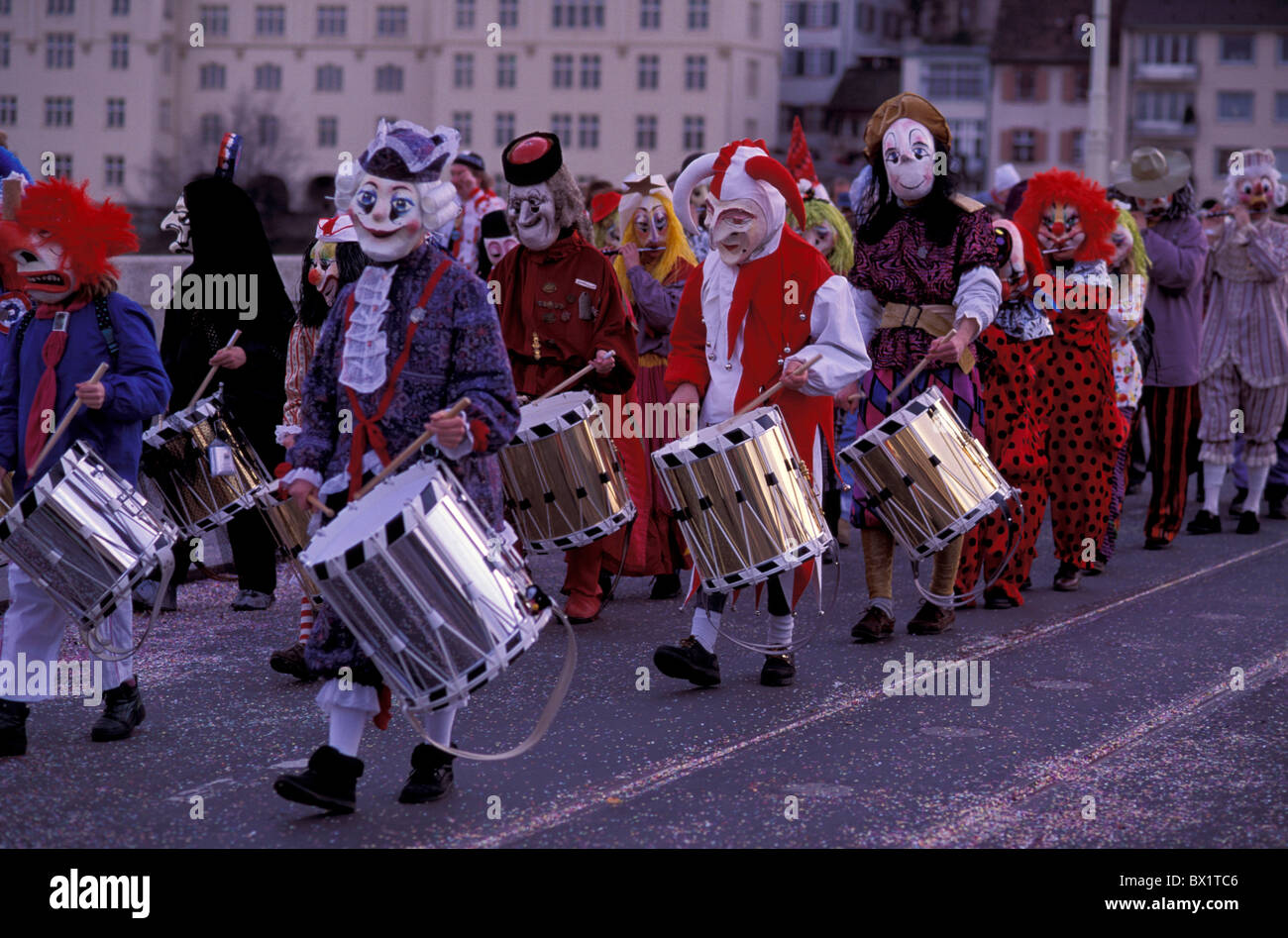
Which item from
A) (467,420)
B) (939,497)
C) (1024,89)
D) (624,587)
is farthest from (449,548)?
(1024,89)

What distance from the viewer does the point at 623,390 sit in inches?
319

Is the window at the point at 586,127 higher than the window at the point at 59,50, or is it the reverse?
the window at the point at 59,50

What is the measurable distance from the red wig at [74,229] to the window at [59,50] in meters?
91.5

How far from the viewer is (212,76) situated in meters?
91.2

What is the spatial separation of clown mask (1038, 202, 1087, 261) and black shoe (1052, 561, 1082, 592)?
1.50m

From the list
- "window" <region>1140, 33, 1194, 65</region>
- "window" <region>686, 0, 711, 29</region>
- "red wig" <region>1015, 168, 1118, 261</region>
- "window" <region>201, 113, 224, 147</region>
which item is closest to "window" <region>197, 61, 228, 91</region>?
"window" <region>201, 113, 224, 147</region>

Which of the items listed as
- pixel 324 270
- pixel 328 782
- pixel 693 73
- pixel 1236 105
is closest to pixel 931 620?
pixel 324 270

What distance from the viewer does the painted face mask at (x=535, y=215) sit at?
798cm

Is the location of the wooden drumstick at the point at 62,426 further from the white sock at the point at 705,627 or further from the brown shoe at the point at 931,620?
the brown shoe at the point at 931,620

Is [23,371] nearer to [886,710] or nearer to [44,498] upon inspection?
[44,498]

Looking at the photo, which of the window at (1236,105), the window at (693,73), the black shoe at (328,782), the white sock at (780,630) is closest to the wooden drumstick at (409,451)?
the black shoe at (328,782)

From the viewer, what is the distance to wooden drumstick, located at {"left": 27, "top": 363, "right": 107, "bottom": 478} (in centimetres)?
591

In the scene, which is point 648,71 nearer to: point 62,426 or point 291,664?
point 291,664

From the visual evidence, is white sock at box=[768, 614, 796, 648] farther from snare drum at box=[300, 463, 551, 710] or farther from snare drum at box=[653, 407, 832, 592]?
snare drum at box=[300, 463, 551, 710]
